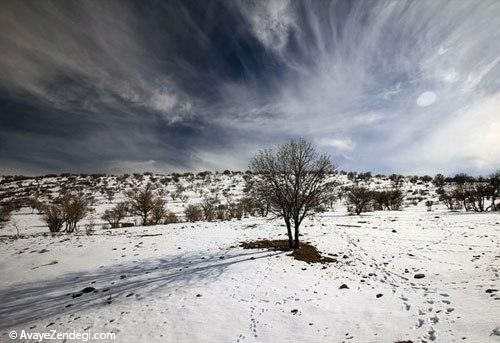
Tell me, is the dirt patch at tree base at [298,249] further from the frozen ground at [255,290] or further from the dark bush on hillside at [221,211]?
the dark bush on hillside at [221,211]

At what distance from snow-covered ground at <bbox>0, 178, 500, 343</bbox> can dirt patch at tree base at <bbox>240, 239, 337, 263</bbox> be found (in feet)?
2.53

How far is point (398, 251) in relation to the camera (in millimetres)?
17453

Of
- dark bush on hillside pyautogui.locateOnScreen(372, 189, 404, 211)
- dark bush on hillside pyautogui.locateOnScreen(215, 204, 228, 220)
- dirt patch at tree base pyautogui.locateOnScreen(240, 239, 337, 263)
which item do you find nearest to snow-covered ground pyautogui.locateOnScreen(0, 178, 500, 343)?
dirt patch at tree base pyautogui.locateOnScreen(240, 239, 337, 263)

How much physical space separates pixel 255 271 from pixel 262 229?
12466 millimetres

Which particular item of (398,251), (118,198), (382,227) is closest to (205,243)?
(398,251)

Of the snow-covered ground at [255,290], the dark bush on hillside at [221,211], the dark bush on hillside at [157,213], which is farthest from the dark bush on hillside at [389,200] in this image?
the dark bush on hillside at [157,213]

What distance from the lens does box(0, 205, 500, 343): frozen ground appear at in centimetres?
859

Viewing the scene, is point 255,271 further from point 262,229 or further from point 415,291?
point 262,229

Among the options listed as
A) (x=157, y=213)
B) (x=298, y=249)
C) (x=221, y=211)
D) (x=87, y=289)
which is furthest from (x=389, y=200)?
(x=87, y=289)

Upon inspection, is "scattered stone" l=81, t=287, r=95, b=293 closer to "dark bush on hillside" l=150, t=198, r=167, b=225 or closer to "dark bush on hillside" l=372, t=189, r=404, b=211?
"dark bush on hillside" l=150, t=198, r=167, b=225

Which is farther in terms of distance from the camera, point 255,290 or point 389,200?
point 389,200

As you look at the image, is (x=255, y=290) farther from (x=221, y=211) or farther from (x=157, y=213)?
(x=221, y=211)

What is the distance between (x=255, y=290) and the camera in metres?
11.9

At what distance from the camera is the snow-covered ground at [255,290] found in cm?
860
